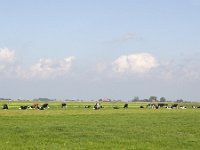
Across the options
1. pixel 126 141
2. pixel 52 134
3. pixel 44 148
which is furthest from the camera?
pixel 52 134

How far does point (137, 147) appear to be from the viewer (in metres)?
21.8

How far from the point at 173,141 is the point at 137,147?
353 cm

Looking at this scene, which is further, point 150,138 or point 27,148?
point 150,138

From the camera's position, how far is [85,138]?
25.4 m

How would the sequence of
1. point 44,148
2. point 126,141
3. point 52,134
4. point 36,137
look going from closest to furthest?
point 44,148 < point 126,141 < point 36,137 < point 52,134

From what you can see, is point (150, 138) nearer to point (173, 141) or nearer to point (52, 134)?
point (173, 141)

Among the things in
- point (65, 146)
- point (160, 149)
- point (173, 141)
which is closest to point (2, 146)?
point (65, 146)

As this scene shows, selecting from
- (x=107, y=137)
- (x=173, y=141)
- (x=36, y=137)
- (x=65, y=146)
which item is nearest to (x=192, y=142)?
(x=173, y=141)

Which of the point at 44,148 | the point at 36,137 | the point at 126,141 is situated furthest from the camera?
the point at 36,137

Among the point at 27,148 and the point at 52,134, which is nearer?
the point at 27,148

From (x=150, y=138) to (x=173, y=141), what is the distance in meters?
1.72

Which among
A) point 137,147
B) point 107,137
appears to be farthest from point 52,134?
point 137,147

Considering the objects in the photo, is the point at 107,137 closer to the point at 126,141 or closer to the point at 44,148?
the point at 126,141

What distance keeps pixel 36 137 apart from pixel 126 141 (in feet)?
18.3
